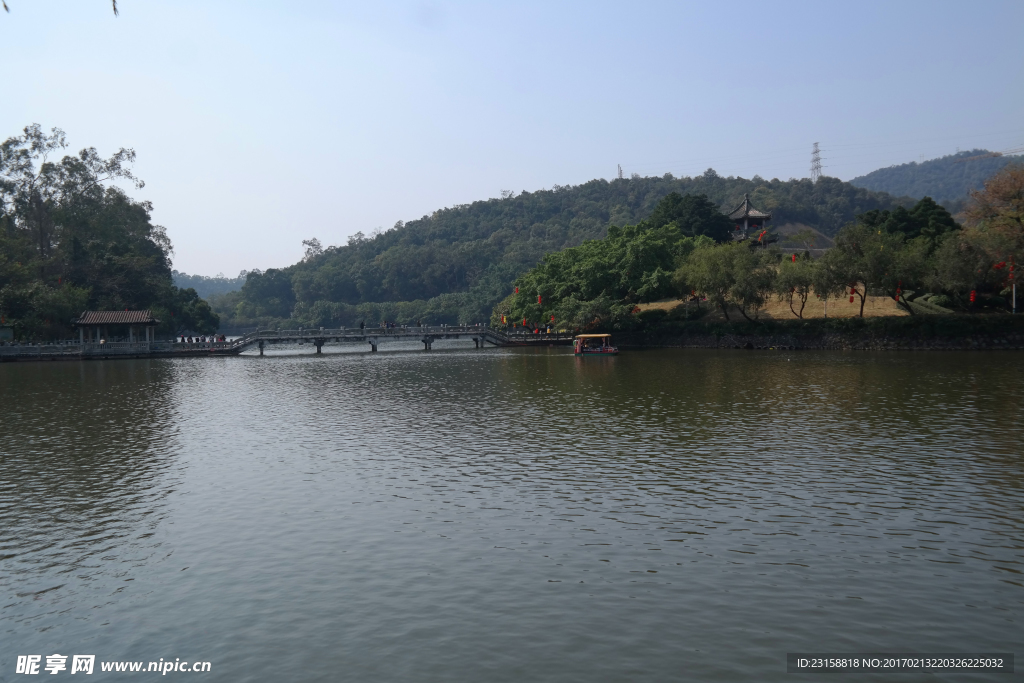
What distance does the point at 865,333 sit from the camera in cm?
6631

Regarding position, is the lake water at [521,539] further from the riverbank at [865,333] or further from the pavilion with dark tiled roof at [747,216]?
the pavilion with dark tiled roof at [747,216]

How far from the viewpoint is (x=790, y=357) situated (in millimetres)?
60719

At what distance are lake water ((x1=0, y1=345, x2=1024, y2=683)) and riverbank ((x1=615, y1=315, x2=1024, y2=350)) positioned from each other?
33921 mm

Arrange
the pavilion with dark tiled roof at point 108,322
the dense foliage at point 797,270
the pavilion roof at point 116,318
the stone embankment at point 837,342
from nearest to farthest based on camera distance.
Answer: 1. the stone embankment at point 837,342
2. the dense foliage at point 797,270
3. the pavilion roof at point 116,318
4. the pavilion with dark tiled roof at point 108,322

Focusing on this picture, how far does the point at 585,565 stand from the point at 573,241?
174 metres

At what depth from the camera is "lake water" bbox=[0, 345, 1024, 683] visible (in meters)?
10.8

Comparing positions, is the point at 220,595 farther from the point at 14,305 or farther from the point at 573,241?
the point at 573,241

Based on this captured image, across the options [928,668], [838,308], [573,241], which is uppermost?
[573,241]

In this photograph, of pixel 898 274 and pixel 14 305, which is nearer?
pixel 898 274

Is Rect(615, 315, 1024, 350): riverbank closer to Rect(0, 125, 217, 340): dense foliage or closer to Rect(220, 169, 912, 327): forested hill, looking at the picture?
Rect(0, 125, 217, 340): dense foliage

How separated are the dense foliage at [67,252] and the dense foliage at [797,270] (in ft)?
153

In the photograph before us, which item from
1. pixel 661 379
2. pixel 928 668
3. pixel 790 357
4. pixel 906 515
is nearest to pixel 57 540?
pixel 928 668

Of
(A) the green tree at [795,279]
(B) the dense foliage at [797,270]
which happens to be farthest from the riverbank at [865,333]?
(A) the green tree at [795,279]

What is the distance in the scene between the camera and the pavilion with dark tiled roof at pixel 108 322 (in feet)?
270
